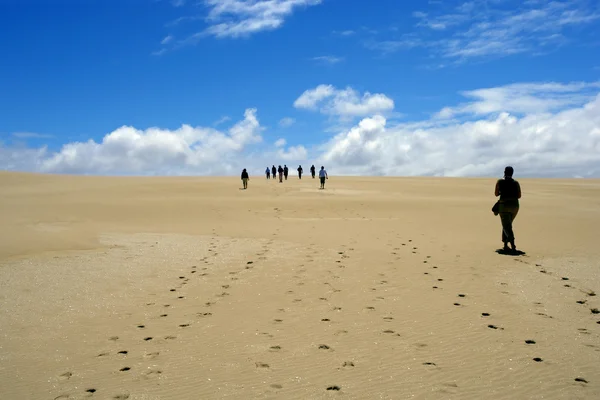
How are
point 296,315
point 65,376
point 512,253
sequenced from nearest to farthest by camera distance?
point 65,376
point 296,315
point 512,253

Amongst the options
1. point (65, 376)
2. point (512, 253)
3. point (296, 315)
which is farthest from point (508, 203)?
point (65, 376)

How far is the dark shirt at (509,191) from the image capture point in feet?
40.9

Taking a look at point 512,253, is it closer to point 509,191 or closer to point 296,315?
point 509,191

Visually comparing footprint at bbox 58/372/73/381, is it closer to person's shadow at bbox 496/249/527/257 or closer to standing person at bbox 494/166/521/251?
person's shadow at bbox 496/249/527/257

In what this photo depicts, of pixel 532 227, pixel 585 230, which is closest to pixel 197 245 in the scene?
pixel 532 227

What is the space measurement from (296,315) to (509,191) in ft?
27.7

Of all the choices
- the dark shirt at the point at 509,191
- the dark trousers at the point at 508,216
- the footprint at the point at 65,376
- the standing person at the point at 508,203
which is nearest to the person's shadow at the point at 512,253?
the standing person at the point at 508,203

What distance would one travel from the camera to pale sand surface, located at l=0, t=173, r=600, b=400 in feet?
15.6

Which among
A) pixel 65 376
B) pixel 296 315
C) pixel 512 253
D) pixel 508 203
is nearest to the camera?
pixel 65 376

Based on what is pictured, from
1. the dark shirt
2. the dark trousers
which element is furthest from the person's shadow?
the dark shirt

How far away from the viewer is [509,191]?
1250 centimetres

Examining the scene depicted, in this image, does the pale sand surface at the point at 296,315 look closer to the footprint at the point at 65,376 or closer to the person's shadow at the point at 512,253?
the footprint at the point at 65,376

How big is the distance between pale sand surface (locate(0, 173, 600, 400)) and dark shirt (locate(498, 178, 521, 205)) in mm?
1620

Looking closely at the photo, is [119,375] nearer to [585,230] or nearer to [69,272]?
[69,272]
